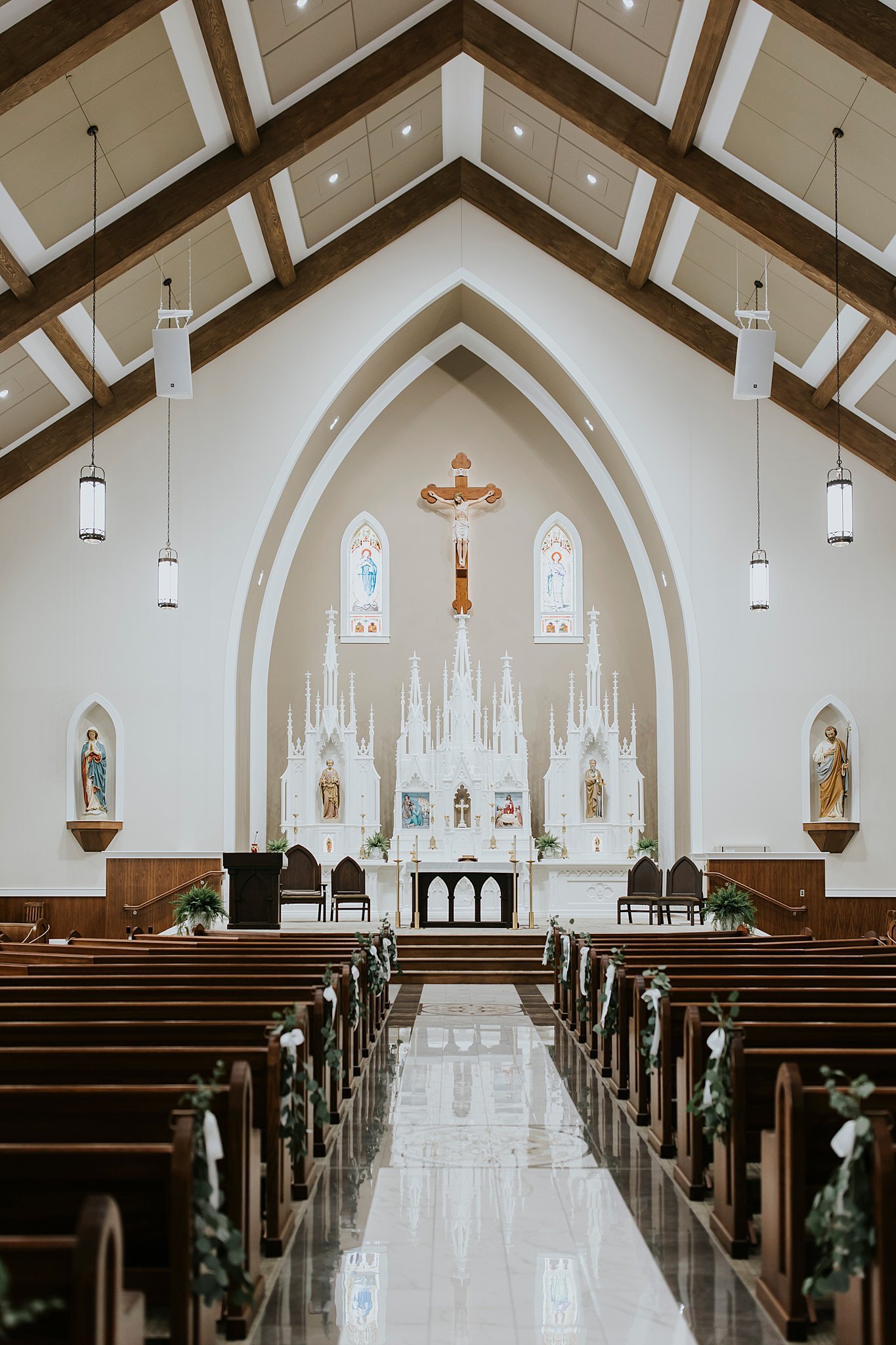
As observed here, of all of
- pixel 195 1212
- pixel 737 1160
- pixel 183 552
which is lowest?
pixel 737 1160

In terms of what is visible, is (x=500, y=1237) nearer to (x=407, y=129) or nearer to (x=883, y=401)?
(x=883, y=401)

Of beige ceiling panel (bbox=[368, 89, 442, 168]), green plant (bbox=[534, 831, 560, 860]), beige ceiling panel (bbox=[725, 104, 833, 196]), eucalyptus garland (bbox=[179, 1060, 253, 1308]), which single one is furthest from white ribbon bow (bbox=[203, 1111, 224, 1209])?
green plant (bbox=[534, 831, 560, 860])

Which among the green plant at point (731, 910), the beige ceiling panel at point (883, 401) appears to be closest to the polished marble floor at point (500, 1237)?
the green plant at point (731, 910)

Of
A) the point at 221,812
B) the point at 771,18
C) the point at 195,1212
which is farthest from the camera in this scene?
the point at 221,812

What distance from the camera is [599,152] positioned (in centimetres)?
1285

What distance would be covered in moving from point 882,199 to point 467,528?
763 centimetres

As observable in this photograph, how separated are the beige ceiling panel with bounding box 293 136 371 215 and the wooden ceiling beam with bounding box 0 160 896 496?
109 cm

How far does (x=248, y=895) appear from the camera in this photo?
38.0 ft

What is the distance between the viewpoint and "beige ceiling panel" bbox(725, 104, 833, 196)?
35.2 ft

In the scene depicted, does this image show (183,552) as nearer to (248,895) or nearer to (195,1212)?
(248,895)

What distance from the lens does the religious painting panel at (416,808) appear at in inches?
609

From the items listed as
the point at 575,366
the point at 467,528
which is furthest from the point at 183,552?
the point at 575,366

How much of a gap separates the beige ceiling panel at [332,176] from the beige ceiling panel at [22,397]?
3440mm

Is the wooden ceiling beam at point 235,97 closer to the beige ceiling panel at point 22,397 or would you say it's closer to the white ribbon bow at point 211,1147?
the beige ceiling panel at point 22,397
